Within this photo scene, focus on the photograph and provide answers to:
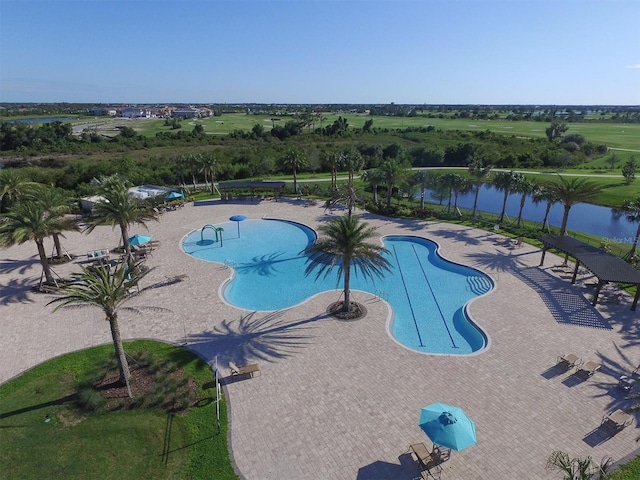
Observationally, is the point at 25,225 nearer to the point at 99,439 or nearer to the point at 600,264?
the point at 99,439

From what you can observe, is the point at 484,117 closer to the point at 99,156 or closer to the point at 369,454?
the point at 99,156


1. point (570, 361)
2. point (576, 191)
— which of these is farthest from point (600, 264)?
point (570, 361)

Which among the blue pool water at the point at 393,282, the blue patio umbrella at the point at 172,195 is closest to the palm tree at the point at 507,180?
the blue pool water at the point at 393,282

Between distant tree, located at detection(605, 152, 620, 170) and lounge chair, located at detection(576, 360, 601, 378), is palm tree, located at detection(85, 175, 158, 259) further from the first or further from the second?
distant tree, located at detection(605, 152, 620, 170)

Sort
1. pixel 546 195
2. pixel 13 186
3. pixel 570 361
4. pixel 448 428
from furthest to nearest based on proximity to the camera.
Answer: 1. pixel 546 195
2. pixel 13 186
3. pixel 570 361
4. pixel 448 428

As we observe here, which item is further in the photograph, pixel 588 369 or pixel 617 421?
pixel 588 369

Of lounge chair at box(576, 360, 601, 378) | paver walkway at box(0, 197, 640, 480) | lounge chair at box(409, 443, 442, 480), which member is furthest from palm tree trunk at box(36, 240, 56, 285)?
lounge chair at box(576, 360, 601, 378)
